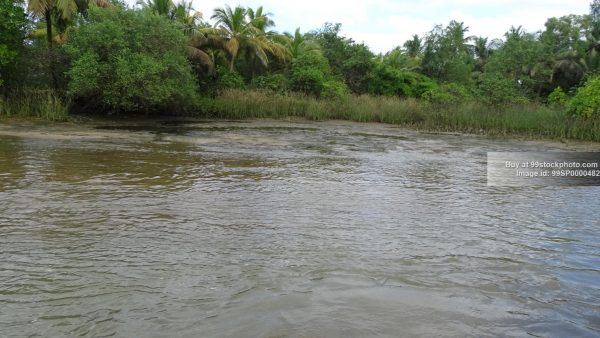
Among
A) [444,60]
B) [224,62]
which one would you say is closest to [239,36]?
[224,62]

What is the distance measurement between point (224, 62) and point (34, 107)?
42.9ft

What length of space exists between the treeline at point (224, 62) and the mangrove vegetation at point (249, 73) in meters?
0.06

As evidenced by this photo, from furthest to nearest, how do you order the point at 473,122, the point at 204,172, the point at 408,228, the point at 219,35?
1. the point at 219,35
2. the point at 473,122
3. the point at 204,172
4. the point at 408,228

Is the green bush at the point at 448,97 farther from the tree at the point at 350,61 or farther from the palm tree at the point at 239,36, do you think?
the palm tree at the point at 239,36

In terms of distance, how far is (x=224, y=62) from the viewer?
2995 cm

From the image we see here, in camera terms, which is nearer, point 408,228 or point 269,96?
point 408,228

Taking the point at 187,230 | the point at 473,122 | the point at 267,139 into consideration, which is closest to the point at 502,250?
the point at 187,230

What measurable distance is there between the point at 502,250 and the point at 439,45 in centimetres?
3194

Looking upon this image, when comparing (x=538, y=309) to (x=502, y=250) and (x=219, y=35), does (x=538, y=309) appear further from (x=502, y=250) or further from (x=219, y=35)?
(x=219, y=35)

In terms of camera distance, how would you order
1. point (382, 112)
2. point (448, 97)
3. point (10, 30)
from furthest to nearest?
1. point (382, 112)
2. point (448, 97)
3. point (10, 30)

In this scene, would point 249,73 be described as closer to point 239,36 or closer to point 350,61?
point 239,36

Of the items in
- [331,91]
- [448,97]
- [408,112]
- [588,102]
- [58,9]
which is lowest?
[408,112]

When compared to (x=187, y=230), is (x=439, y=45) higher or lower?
higher

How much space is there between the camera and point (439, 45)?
3481 cm
